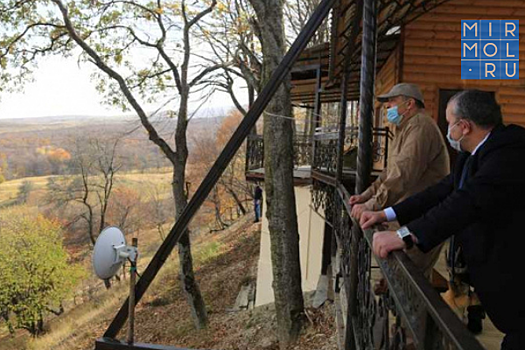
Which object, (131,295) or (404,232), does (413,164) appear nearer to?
(404,232)

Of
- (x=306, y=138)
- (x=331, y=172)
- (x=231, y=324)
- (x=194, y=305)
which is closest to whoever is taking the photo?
(x=331, y=172)

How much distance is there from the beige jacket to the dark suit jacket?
95cm

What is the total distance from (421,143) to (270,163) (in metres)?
4.18

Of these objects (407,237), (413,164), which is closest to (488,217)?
(407,237)

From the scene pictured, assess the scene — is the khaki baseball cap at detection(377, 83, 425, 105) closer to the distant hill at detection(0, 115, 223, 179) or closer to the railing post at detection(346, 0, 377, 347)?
the railing post at detection(346, 0, 377, 347)

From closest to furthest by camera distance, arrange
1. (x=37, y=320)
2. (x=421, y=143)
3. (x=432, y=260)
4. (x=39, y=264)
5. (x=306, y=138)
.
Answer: (x=421, y=143) → (x=432, y=260) → (x=306, y=138) → (x=37, y=320) → (x=39, y=264)

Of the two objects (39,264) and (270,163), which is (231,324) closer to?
(270,163)

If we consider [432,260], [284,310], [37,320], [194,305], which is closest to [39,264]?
[37,320]

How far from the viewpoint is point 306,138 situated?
49.7 ft

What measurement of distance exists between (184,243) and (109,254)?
28.1 feet

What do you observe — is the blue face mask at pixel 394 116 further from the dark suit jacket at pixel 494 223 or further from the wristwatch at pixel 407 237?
the wristwatch at pixel 407 237

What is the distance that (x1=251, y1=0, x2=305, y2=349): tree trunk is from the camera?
22.0 feet

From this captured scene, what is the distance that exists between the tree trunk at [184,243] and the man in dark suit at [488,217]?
10.0m

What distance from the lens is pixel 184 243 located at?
38.1 feet
